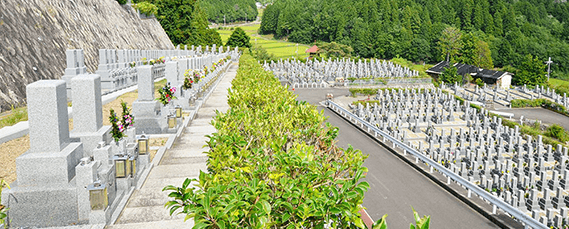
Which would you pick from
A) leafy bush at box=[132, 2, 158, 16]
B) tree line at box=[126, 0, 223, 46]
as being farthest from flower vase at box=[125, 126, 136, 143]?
tree line at box=[126, 0, 223, 46]

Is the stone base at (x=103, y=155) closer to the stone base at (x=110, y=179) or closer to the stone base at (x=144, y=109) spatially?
the stone base at (x=110, y=179)

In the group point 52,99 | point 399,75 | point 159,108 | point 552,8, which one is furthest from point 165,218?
point 552,8

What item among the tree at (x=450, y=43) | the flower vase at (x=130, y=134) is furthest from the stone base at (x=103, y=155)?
the tree at (x=450, y=43)

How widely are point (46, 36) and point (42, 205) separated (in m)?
20.3

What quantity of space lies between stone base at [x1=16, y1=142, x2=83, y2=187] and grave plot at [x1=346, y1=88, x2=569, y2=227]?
42.8 ft

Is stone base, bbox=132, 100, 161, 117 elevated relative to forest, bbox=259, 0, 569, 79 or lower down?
lower down

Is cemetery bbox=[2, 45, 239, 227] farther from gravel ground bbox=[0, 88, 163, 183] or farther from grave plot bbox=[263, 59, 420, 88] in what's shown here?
grave plot bbox=[263, 59, 420, 88]

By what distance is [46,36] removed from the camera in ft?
81.9

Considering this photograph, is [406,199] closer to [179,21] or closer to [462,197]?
[462,197]

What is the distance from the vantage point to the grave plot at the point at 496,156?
15805 mm

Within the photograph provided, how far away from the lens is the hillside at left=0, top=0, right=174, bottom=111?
19.4 m

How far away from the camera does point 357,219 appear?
5.07 m

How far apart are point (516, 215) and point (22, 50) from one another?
2315 centimetres

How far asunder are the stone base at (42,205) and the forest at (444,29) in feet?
353
